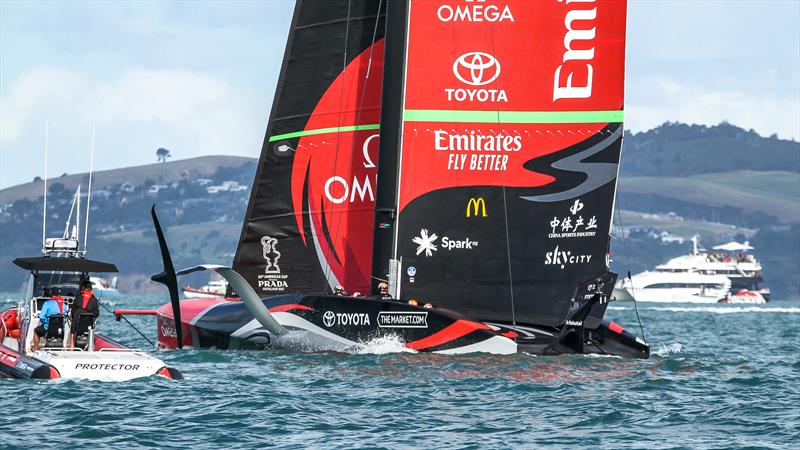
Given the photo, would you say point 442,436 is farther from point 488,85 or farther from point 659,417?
point 488,85

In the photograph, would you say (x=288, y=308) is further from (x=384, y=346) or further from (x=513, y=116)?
(x=513, y=116)

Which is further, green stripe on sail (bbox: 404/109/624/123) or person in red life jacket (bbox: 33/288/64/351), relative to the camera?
green stripe on sail (bbox: 404/109/624/123)

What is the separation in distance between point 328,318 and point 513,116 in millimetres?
4442

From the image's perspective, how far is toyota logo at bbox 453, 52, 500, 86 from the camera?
22.5 m

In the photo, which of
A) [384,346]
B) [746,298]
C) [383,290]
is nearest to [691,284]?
[746,298]

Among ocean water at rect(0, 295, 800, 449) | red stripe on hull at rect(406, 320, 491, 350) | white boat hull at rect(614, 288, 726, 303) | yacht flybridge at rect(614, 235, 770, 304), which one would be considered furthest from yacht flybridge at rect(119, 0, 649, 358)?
white boat hull at rect(614, 288, 726, 303)

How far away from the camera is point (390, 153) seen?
75.1ft

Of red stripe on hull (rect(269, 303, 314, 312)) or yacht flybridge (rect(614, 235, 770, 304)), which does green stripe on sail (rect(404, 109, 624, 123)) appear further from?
yacht flybridge (rect(614, 235, 770, 304))

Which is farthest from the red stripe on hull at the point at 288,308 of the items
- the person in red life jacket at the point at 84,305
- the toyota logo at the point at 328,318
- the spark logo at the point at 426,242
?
the person in red life jacket at the point at 84,305

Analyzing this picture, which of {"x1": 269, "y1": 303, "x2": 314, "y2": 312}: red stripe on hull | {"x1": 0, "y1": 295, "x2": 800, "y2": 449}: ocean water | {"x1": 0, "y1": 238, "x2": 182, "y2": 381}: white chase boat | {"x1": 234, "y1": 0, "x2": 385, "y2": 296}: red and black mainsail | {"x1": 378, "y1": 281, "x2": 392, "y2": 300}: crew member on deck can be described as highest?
{"x1": 234, "y1": 0, "x2": 385, "y2": 296}: red and black mainsail

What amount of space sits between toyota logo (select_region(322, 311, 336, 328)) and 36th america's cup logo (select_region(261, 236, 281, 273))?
3.39m

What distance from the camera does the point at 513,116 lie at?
22.4m

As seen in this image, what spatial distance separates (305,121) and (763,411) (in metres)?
11.5

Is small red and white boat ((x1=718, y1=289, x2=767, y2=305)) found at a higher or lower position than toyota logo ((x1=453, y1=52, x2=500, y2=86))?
lower
